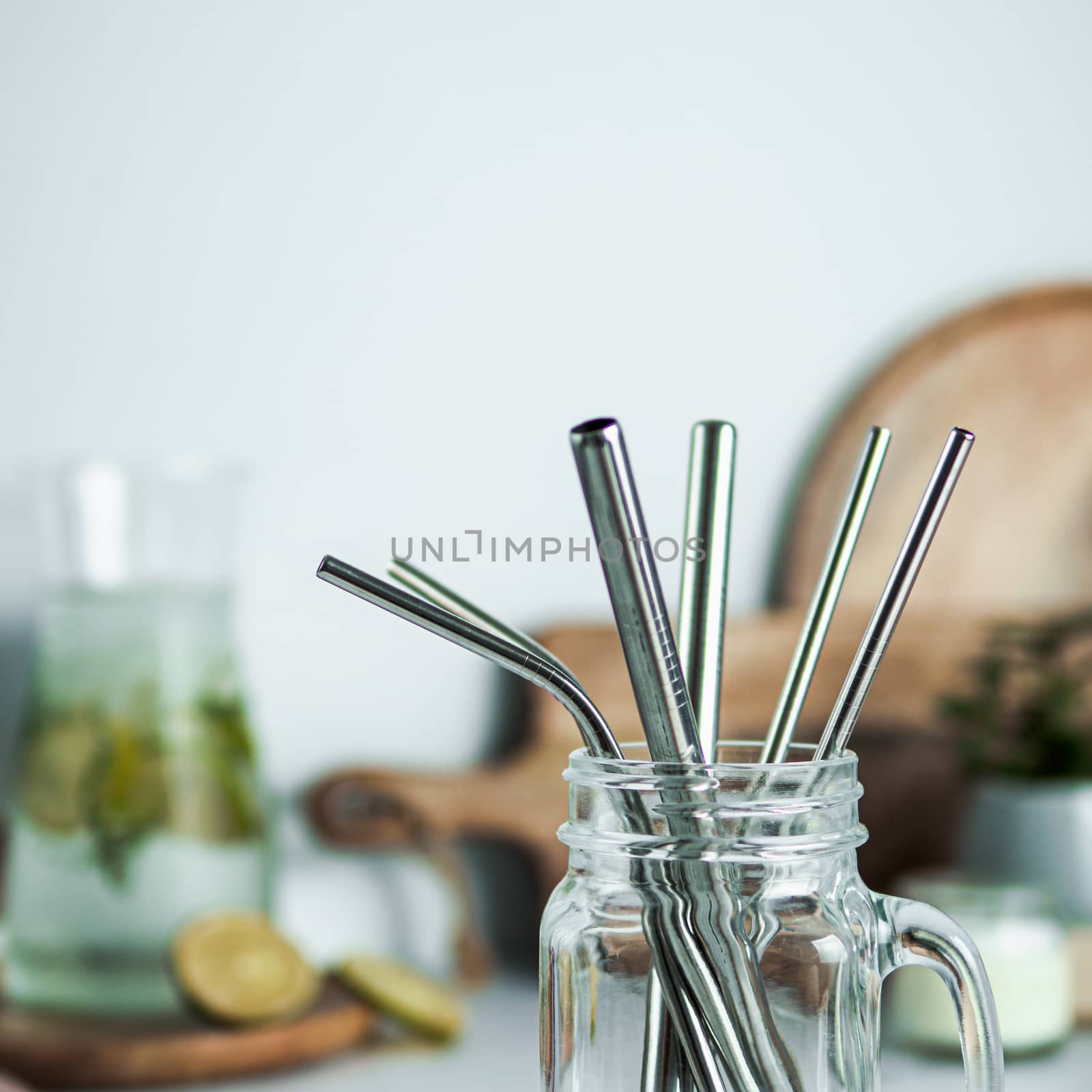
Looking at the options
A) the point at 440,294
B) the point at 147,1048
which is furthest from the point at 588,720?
the point at 440,294

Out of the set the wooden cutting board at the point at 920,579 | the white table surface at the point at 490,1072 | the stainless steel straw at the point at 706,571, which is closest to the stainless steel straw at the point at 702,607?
the stainless steel straw at the point at 706,571

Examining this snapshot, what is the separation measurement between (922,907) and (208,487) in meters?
0.43

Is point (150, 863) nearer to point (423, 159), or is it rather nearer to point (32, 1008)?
point (32, 1008)

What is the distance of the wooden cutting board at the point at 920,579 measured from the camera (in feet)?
2.03

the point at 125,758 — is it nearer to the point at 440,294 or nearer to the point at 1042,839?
the point at 440,294

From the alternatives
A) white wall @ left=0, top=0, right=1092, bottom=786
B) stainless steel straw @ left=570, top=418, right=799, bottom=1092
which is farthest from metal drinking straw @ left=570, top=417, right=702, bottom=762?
white wall @ left=0, top=0, right=1092, bottom=786

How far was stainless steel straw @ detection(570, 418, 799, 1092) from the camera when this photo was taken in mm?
169

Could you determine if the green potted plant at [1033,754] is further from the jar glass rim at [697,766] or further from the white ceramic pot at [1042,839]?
the jar glass rim at [697,766]

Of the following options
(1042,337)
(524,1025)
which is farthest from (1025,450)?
(524,1025)

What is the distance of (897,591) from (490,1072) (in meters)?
0.37

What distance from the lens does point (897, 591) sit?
0.20 meters

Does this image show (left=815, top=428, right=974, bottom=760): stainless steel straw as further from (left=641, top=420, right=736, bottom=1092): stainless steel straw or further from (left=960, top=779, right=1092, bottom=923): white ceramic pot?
(left=960, top=779, right=1092, bottom=923): white ceramic pot

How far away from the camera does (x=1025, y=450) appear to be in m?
0.69

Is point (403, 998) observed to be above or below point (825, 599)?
below
